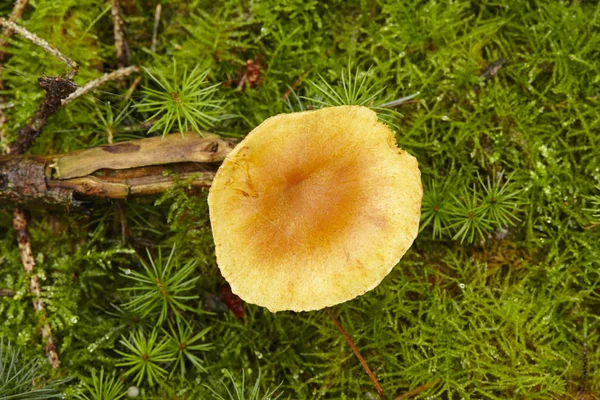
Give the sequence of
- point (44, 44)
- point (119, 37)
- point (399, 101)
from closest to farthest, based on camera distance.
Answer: point (44, 44)
point (399, 101)
point (119, 37)

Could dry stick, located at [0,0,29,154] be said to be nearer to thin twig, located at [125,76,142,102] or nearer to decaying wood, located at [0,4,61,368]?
decaying wood, located at [0,4,61,368]

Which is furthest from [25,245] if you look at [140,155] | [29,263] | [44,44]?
[44,44]

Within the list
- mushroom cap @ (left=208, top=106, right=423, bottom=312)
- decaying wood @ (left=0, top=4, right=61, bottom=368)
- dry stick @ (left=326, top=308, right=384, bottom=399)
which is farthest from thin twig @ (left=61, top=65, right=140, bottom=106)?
dry stick @ (left=326, top=308, right=384, bottom=399)

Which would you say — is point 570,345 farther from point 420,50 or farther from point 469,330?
point 420,50

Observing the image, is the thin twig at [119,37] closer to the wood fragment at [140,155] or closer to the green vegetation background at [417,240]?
the green vegetation background at [417,240]

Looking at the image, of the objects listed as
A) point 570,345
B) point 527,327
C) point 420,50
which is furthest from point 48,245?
point 570,345

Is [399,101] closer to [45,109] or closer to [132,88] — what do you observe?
[132,88]
